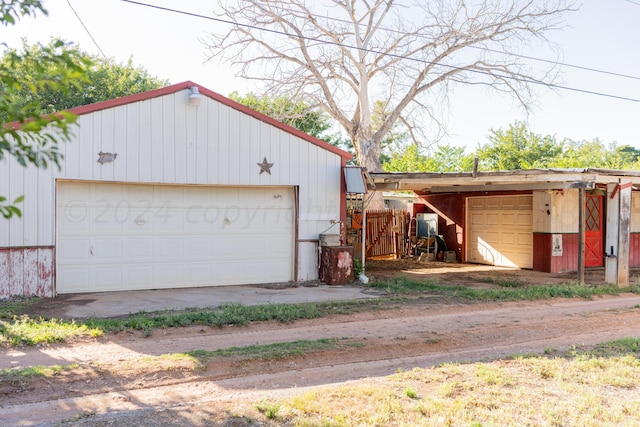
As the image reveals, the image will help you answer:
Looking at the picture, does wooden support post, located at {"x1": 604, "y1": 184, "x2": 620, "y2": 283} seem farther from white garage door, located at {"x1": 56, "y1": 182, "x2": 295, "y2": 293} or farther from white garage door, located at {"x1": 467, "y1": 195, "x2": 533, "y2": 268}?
white garage door, located at {"x1": 56, "y1": 182, "x2": 295, "y2": 293}

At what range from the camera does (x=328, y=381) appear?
6105 millimetres

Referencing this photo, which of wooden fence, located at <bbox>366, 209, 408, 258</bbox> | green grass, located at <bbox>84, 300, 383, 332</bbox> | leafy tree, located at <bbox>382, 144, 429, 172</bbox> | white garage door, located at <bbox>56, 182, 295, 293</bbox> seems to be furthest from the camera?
leafy tree, located at <bbox>382, 144, 429, 172</bbox>

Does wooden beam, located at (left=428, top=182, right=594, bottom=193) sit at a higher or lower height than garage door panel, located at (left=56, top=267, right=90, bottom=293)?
higher

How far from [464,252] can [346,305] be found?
11014 mm

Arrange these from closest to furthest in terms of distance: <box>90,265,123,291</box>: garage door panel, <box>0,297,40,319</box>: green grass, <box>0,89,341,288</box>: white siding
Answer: <box>0,297,40,319</box>: green grass
<box>0,89,341,288</box>: white siding
<box>90,265,123,291</box>: garage door panel

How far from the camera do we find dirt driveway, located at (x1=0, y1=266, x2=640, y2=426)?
5141mm

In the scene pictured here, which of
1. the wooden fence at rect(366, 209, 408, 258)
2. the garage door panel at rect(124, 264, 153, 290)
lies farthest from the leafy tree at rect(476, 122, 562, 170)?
the garage door panel at rect(124, 264, 153, 290)

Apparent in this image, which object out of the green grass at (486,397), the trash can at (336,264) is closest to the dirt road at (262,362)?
the green grass at (486,397)

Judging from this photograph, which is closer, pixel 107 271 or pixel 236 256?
pixel 107 271

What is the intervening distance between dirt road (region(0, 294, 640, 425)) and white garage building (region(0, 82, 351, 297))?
11.5ft

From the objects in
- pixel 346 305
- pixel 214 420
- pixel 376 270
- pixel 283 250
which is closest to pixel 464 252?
pixel 376 270

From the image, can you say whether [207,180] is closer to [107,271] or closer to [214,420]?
[107,271]

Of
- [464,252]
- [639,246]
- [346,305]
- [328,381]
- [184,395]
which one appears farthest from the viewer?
[464,252]

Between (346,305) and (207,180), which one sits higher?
(207,180)
